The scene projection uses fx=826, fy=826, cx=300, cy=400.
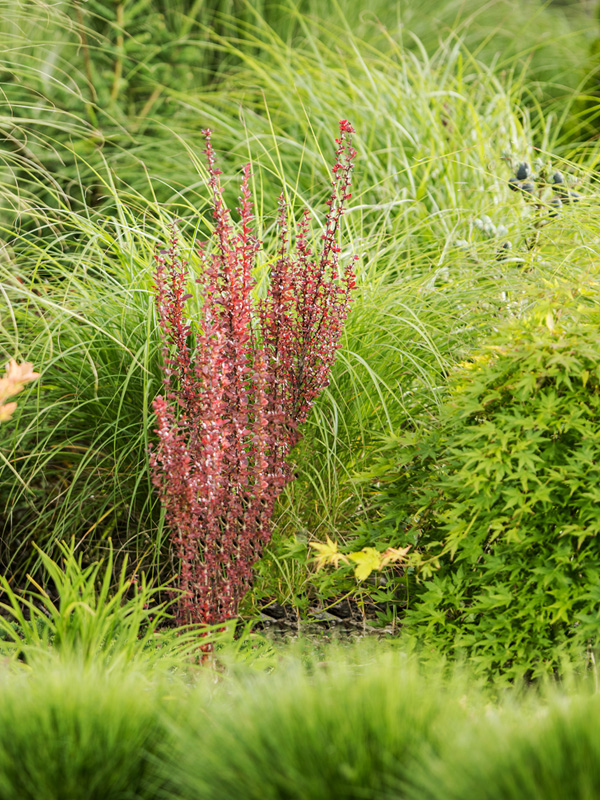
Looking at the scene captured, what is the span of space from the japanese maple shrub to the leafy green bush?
1.91 ft

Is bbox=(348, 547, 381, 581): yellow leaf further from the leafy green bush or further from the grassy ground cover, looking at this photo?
the leafy green bush

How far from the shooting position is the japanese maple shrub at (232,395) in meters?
2.65

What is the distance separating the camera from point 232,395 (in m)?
2.82

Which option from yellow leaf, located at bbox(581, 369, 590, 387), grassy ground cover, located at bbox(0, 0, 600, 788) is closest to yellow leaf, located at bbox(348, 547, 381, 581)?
grassy ground cover, located at bbox(0, 0, 600, 788)

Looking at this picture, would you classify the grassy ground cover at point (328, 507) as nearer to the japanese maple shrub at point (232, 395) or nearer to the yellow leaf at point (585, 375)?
the yellow leaf at point (585, 375)

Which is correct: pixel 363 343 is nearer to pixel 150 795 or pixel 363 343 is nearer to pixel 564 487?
pixel 564 487

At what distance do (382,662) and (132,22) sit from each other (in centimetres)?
657

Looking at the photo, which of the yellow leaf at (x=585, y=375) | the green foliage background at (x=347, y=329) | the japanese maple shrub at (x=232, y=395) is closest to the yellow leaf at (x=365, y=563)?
the green foliage background at (x=347, y=329)

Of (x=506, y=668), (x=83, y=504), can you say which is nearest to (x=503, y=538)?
(x=506, y=668)

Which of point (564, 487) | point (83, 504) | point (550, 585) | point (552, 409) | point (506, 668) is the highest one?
point (552, 409)

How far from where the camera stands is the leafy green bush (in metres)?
2.49

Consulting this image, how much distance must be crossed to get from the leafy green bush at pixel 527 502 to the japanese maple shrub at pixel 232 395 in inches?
22.9

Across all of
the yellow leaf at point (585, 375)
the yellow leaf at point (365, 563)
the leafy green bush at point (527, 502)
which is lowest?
the yellow leaf at point (365, 563)

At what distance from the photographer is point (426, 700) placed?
1718mm
